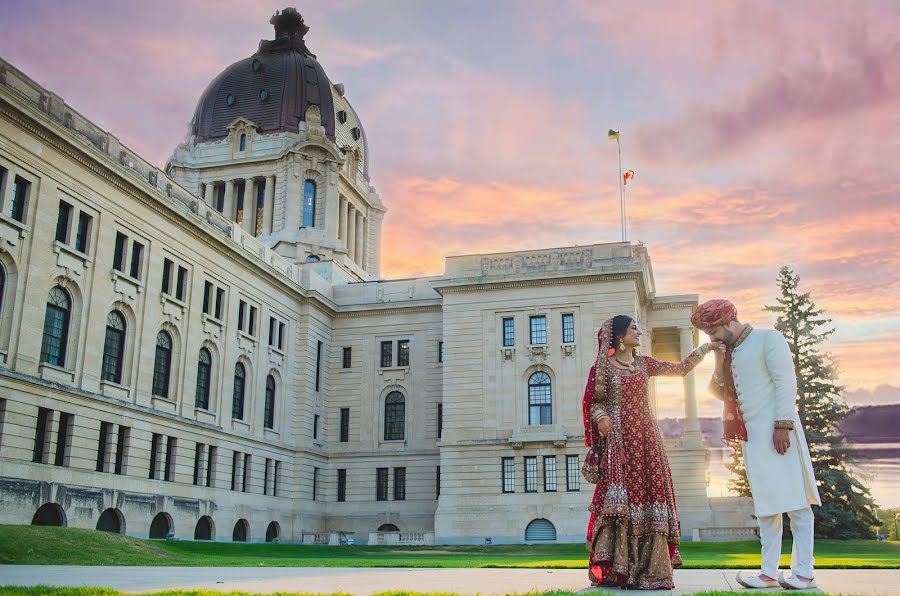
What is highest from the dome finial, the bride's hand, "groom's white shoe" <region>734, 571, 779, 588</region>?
the dome finial

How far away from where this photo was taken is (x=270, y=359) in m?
47.4

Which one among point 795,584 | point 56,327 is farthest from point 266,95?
point 795,584

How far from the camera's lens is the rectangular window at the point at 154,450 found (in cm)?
3672

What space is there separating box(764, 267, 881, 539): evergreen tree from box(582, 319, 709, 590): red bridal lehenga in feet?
114

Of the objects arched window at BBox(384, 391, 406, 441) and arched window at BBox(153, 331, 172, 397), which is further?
arched window at BBox(384, 391, 406, 441)

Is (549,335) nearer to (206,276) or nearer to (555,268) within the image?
(555,268)

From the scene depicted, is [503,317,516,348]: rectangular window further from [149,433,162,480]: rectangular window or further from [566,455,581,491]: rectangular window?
[149,433,162,480]: rectangular window

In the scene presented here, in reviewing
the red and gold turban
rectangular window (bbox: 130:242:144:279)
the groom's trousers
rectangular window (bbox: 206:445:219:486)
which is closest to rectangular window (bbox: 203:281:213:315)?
rectangular window (bbox: 130:242:144:279)

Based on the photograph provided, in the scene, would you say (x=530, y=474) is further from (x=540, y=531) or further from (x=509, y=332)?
(x=509, y=332)

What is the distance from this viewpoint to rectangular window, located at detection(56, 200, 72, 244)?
32906 mm

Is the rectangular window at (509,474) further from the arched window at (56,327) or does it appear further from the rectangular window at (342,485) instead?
the arched window at (56,327)

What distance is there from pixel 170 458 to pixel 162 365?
13.7 feet

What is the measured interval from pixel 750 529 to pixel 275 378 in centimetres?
2619

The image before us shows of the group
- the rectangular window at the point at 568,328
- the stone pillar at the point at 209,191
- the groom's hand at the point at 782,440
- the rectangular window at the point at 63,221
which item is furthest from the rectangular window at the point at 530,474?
the groom's hand at the point at 782,440
